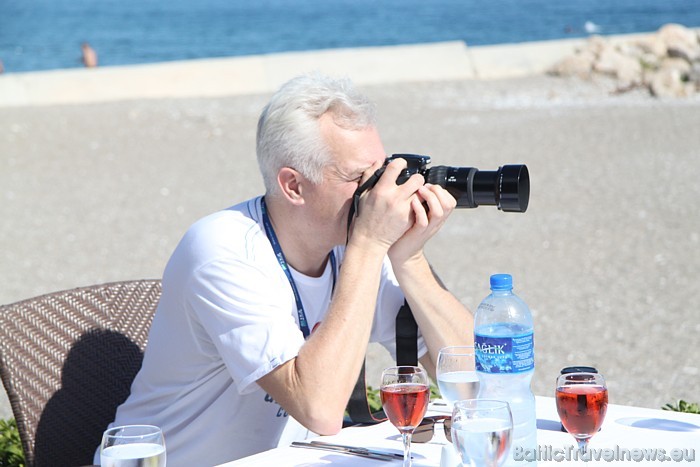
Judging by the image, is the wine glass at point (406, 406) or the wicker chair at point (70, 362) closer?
the wine glass at point (406, 406)

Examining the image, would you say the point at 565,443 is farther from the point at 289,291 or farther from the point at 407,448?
the point at 289,291

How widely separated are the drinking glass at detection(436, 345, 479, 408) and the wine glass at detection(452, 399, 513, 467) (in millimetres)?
395

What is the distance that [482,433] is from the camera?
173 cm

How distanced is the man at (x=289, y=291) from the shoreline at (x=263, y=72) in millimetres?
12618

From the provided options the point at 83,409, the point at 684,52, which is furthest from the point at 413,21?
the point at 83,409

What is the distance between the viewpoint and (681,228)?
8.41 m

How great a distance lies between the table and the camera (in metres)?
2.13

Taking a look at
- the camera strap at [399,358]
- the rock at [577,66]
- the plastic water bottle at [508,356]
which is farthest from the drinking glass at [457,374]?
the rock at [577,66]

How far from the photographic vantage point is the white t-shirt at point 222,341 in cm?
249

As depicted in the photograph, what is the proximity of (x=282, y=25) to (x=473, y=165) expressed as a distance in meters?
57.6

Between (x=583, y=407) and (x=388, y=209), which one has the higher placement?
(x=388, y=209)

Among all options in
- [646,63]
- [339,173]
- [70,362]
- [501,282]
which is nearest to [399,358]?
[339,173]

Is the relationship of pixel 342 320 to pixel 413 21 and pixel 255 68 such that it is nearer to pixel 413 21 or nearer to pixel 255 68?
pixel 255 68

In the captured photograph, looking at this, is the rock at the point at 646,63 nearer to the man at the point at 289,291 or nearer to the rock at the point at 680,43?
the rock at the point at 680,43
